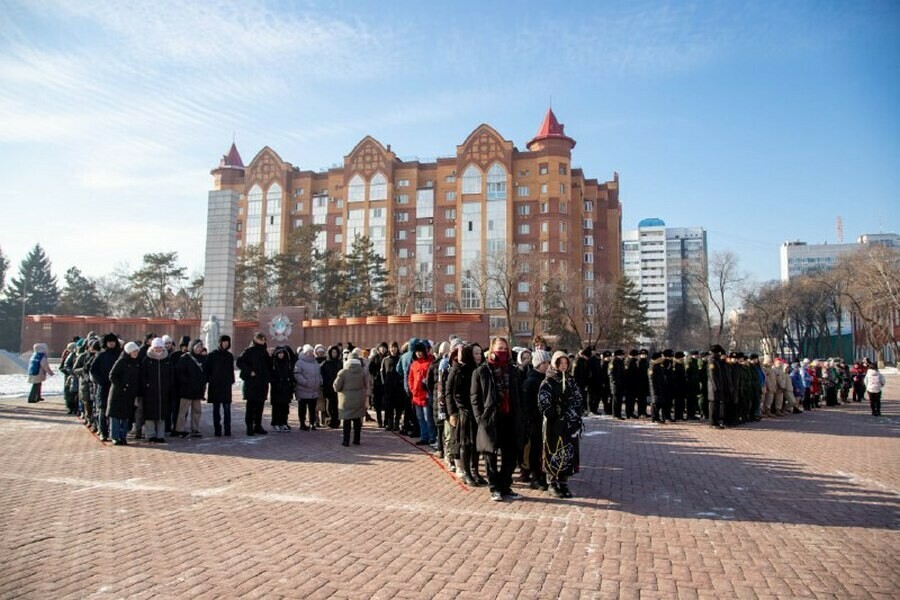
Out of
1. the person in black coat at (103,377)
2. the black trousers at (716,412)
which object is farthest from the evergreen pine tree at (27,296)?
the black trousers at (716,412)

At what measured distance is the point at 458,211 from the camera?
230 ft

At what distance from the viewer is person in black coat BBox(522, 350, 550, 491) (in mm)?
7590

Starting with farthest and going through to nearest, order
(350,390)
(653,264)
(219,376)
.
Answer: (653,264), (219,376), (350,390)

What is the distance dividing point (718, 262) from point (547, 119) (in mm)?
26090

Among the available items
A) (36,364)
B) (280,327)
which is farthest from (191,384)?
(280,327)

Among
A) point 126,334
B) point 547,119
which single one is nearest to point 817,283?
point 547,119

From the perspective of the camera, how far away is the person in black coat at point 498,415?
23.0 ft

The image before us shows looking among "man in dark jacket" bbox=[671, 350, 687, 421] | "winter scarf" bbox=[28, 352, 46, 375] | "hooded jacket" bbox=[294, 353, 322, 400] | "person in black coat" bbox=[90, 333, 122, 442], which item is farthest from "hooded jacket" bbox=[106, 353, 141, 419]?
"man in dark jacket" bbox=[671, 350, 687, 421]

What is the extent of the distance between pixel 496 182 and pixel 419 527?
216 feet

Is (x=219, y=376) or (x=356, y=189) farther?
(x=356, y=189)

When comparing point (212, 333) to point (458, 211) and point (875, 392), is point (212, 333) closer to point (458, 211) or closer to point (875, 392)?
point (875, 392)

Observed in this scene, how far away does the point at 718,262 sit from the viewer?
59.1m

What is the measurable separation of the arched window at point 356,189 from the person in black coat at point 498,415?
229 ft

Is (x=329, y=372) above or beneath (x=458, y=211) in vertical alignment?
beneath
